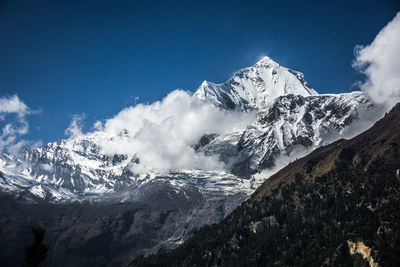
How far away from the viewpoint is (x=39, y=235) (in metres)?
56.1

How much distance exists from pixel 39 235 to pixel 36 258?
286 centimetres

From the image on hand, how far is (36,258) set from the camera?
56031 millimetres
